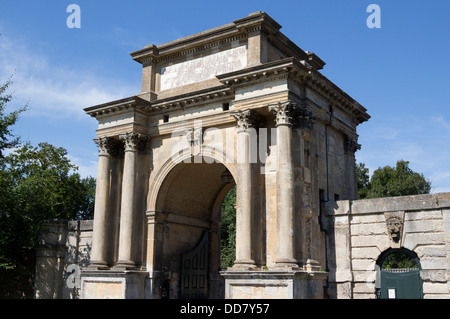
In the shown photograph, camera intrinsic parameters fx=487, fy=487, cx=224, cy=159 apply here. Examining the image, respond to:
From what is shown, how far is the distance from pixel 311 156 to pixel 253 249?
3671 millimetres

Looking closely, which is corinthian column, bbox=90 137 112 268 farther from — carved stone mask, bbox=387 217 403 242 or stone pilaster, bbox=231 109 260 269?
carved stone mask, bbox=387 217 403 242

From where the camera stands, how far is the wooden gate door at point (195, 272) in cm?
1919

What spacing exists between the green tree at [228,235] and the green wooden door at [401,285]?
19.8 metres

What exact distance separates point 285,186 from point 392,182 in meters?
27.5

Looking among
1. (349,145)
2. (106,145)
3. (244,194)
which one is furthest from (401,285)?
(106,145)

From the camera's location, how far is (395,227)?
14805 millimetres

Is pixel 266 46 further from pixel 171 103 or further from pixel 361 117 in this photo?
pixel 361 117

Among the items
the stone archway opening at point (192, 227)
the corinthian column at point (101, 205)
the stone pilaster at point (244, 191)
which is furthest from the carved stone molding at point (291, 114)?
the corinthian column at point (101, 205)

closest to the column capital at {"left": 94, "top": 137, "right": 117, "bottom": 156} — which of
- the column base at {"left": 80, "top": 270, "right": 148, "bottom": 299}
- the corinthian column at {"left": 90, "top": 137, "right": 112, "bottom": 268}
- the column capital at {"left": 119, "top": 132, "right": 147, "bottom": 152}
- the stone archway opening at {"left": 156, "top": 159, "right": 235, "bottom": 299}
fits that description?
the corinthian column at {"left": 90, "top": 137, "right": 112, "bottom": 268}

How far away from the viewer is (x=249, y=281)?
14094 mm

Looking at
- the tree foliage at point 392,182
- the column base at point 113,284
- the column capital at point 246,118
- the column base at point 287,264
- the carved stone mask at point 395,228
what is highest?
the tree foliage at point 392,182

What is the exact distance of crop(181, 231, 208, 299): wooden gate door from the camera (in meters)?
19.2

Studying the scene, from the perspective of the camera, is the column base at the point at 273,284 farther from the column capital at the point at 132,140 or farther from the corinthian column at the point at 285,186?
the column capital at the point at 132,140
